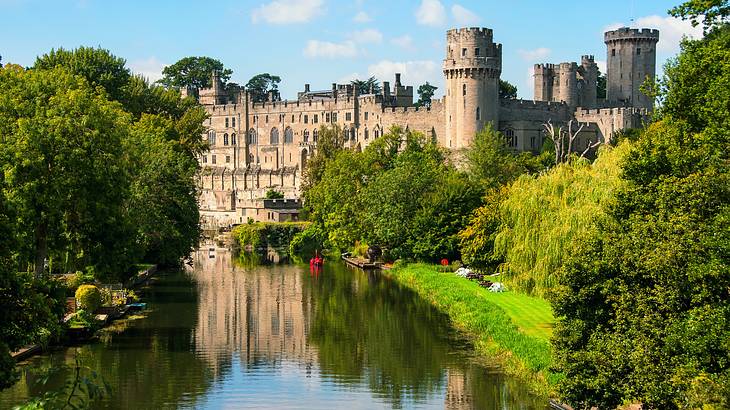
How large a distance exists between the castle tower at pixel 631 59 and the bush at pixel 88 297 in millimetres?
66765

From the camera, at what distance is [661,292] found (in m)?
21.0

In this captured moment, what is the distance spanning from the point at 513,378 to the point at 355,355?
19.7 feet

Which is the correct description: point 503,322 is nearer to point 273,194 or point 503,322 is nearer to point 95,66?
point 95,66

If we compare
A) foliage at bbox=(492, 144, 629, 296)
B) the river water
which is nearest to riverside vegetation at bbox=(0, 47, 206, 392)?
the river water

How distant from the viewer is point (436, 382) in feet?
91.0

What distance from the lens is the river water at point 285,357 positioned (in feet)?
84.2

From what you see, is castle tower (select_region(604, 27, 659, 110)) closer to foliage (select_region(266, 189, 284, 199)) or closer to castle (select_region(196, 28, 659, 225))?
castle (select_region(196, 28, 659, 225))

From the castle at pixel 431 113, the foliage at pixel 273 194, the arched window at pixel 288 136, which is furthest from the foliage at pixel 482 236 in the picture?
the arched window at pixel 288 136

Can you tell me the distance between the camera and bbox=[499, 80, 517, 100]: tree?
10550 cm

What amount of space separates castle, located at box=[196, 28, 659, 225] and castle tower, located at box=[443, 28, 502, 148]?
0.08m

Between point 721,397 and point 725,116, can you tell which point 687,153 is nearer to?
point 725,116

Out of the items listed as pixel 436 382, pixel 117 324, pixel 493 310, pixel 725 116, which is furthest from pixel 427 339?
pixel 725 116

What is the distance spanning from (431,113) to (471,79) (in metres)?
8.33

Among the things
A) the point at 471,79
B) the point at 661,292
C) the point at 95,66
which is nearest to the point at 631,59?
the point at 471,79
